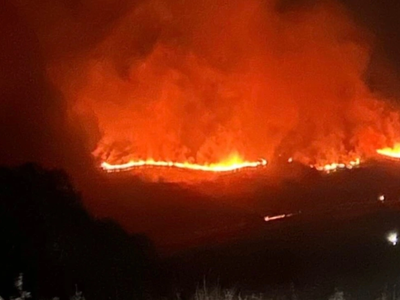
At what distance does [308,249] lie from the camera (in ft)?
7.93

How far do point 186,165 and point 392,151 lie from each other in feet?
2.04

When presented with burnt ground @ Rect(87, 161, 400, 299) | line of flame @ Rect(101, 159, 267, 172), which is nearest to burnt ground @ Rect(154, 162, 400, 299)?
burnt ground @ Rect(87, 161, 400, 299)

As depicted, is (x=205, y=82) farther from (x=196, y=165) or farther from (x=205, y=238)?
(x=205, y=238)

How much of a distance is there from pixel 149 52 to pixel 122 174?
37cm

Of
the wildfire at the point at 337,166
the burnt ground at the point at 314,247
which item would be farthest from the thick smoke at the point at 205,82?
the burnt ground at the point at 314,247

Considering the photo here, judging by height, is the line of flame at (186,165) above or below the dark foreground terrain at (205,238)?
above

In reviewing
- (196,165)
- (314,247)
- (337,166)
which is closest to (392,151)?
(337,166)

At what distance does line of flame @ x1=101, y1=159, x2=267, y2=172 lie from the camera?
260 centimetres

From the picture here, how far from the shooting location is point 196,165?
263cm

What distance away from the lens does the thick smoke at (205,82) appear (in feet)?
8.64

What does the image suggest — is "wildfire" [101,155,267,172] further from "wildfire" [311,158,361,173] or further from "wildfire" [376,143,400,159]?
"wildfire" [376,143,400,159]

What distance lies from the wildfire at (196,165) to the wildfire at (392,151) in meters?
0.35

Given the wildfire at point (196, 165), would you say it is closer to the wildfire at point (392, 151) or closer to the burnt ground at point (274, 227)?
the burnt ground at point (274, 227)

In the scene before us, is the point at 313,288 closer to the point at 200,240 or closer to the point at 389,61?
the point at 200,240
